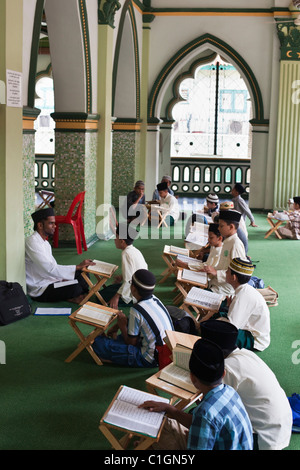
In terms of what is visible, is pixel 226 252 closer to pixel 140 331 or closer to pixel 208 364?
pixel 140 331

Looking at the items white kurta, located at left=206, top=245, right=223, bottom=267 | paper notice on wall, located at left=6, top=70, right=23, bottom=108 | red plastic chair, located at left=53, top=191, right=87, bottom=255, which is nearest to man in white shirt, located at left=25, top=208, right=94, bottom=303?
paper notice on wall, located at left=6, top=70, right=23, bottom=108

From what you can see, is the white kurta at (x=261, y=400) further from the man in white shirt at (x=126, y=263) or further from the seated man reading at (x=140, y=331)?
the man in white shirt at (x=126, y=263)

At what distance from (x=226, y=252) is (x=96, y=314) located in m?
1.96

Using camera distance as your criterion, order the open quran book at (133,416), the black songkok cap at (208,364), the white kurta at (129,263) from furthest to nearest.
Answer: the white kurta at (129,263) < the open quran book at (133,416) < the black songkok cap at (208,364)

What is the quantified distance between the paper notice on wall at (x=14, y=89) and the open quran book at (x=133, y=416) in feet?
12.4

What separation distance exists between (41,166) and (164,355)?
1400cm

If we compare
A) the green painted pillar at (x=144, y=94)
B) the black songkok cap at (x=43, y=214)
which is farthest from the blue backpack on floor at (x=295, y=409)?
the green painted pillar at (x=144, y=94)

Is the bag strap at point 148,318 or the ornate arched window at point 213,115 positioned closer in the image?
the bag strap at point 148,318

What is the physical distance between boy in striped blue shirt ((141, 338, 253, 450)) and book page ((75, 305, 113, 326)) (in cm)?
195

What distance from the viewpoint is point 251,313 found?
5.22 meters

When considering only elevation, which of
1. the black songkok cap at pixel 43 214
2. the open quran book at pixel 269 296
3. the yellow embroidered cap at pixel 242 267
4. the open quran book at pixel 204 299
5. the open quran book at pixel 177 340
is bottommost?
the open quran book at pixel 269 296

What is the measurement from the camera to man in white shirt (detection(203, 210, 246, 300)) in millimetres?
6492

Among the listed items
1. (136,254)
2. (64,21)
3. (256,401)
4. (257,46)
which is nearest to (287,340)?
(136,254)

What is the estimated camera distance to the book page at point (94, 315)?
5.07 meters
